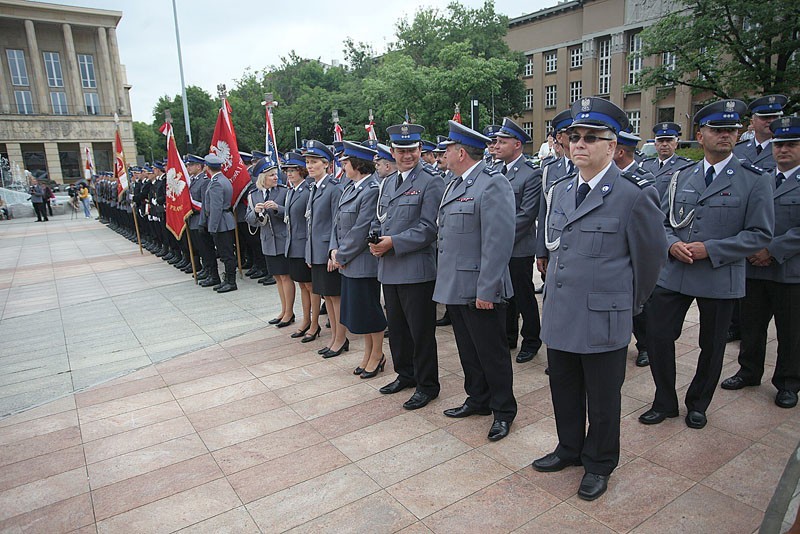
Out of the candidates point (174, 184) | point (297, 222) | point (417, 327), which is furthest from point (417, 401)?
point (174, 184)

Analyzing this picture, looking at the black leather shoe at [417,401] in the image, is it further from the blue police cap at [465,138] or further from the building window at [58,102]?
the building window at [58,102]

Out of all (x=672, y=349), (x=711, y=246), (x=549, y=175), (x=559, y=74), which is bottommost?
(x=672, y=349)

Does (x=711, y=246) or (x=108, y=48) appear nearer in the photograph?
(x=711, y=246)

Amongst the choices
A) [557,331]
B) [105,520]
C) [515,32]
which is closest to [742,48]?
[557,331]

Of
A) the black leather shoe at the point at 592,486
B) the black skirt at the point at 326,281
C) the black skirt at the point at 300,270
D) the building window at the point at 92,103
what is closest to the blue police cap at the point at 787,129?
the black leather shoe at the point at 592,486

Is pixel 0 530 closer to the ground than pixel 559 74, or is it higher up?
closer to the ground

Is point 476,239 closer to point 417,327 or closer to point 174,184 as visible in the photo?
point 417,327

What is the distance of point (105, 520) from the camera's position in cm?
301

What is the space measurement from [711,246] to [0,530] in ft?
15.0

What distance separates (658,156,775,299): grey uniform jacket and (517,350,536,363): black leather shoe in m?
1.66

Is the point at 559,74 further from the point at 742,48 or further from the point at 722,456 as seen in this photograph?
the point at 722,456

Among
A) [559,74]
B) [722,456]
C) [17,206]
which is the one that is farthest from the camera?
[559,74]

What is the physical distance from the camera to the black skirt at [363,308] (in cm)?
473

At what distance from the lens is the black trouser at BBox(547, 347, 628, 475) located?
9.56 ft
